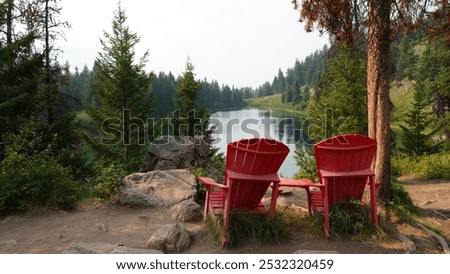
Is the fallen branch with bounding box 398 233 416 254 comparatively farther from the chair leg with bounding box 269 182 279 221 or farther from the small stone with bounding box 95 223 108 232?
the small stone with bounding box 95 223 108 232

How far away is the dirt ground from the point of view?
4738mm

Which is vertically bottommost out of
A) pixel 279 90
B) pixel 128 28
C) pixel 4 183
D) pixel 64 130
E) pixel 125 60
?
pixel 4 183

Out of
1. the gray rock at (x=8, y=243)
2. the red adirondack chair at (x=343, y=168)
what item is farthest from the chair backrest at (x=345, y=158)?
the gray rock at (x=8, y=243)

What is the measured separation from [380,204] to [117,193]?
207 inches

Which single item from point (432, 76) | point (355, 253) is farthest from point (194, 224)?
point (432, 76)

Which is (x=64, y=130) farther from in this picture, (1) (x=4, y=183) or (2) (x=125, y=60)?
(1) (x=4, y=183)

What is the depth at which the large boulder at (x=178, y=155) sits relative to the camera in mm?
10047

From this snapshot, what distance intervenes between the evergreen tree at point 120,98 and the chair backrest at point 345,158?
12.3m

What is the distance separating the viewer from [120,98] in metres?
16.6

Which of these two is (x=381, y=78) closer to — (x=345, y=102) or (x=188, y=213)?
(x=188, y=213)

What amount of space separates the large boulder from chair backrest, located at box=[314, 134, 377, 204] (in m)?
5.23

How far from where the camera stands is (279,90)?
159 metres

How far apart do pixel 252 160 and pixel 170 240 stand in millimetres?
1580

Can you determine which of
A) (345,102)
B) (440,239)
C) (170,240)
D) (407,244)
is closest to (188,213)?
(170,240)
